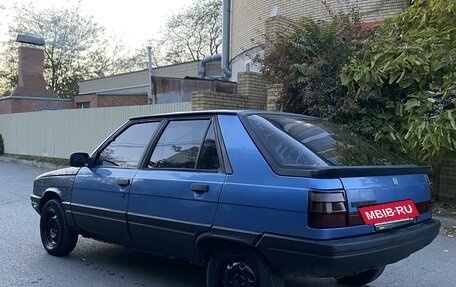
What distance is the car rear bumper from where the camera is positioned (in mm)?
3277

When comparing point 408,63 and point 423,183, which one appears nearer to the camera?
point 423,183

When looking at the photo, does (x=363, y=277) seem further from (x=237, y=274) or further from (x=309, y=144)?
(x=309, y=144)

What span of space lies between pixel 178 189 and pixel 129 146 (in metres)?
1.08

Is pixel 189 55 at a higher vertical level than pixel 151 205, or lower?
higher

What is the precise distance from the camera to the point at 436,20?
8.23 m

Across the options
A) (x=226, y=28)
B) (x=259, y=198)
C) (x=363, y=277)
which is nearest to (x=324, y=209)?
(x=259, y=198)

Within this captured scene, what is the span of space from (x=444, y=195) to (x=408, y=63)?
115 inches

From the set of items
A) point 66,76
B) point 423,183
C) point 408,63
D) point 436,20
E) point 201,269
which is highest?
point 66,76

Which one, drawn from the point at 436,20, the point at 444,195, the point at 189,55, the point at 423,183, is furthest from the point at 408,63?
the point at 189,55

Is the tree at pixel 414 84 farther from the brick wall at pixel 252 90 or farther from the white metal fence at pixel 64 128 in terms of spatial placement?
the white metal fence at pixel 64 128

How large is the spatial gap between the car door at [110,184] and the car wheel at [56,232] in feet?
1.11

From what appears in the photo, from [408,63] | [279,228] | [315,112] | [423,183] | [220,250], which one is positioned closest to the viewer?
[279,228]

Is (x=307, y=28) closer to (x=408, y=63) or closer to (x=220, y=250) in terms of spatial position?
(x=408, y=63)

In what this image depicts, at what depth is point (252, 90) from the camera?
11.5 metres
